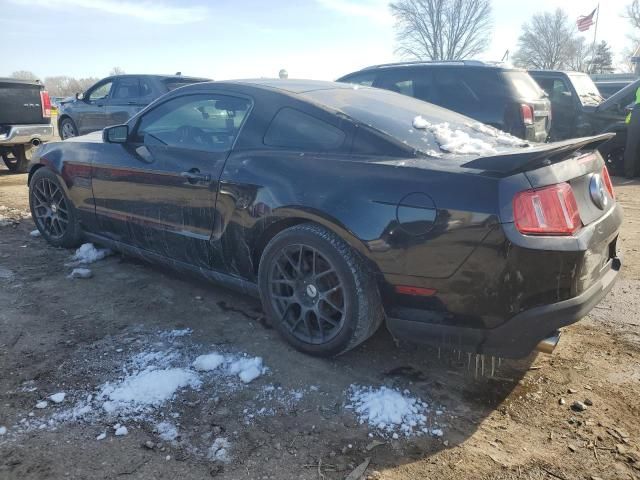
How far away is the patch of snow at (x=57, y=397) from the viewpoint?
2.54 meters

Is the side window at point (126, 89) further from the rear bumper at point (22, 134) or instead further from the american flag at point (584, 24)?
the american flag at point (584, 24)

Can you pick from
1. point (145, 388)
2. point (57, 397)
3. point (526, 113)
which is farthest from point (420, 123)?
point (526, 113)

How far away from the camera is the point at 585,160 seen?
2.69 metres

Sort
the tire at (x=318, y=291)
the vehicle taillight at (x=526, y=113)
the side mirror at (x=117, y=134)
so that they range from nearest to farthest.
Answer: the tire at (x=318, y=291) → the side mirror at (x=117, y=134) → the vehicle taillight at (x=526, y=113)

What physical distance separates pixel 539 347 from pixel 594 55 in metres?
70.3

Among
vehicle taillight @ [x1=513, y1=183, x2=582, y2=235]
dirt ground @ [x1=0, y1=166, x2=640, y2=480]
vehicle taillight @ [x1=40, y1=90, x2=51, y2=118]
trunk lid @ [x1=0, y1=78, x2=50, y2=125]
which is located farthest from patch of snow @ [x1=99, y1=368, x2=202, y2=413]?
vehicle taillight @ [x1=40, y1=90, x2=51, y2=118]

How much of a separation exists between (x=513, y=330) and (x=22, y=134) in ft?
28.8

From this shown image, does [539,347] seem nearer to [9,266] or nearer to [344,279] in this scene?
[344,279]

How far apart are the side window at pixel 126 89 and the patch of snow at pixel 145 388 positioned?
831cm

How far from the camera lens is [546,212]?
2326 mm

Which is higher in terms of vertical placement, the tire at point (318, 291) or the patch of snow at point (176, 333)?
the tire at point (318, 291)

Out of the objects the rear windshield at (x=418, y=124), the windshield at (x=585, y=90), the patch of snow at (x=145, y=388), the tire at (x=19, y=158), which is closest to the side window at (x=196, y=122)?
the rear windshield at (x=418, y=124)

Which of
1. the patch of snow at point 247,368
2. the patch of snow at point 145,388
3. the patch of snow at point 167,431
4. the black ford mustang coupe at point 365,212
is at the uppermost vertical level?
the black ford mustang coupe at point 365,212

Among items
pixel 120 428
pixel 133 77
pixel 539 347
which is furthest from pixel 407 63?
pixel 120 428
